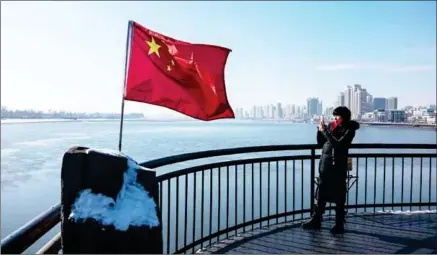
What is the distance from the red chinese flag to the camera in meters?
4.27

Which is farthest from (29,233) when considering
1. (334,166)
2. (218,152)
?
(334,166)

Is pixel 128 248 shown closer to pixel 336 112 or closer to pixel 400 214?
pixel 336 112

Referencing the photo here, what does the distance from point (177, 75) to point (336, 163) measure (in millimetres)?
2380

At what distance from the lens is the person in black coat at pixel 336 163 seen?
5312 millimetres

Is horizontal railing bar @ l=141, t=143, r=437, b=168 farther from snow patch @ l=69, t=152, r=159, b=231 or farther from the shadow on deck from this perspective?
snow patch @ l=69, t=152, r=159, b=231

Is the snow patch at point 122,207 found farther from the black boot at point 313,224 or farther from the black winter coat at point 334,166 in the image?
the black boot at point 313,224

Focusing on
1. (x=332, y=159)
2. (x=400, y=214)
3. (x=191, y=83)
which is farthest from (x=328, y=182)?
(x=191, y=83)

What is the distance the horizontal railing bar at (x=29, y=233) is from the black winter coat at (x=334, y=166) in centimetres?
385

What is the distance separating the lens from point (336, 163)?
539cm

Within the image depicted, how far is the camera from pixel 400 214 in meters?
6.39

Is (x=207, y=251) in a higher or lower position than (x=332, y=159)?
lower

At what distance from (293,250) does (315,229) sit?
3.05 feet

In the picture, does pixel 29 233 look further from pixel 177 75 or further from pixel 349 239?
pixel 349 239

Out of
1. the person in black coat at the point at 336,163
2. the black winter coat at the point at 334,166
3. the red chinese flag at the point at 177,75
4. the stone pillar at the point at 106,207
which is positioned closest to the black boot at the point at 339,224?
the person in black coat at the point at 336,163
